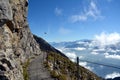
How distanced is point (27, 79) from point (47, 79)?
11.1 ft

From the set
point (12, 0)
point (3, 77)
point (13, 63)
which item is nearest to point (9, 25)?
point (12, 0)

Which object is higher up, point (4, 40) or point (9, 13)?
point (9, 13)

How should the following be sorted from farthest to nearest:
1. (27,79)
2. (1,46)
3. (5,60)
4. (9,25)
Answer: (27,79), (9,25), (1,46), (5,60)

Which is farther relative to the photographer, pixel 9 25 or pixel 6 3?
pixel 9 25

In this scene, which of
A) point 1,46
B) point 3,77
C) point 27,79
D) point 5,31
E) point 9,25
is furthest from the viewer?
point 27,79

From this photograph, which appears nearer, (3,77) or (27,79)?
(3,77)

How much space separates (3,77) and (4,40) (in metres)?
7.70

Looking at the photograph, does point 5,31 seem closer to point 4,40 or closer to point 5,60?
point 4,40

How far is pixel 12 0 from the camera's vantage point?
4375 cm

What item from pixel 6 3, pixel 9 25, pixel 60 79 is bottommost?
pixel 60 79

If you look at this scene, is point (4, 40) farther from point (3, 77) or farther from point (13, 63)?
point (3, 77)

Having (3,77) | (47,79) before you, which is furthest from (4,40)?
(47,79)

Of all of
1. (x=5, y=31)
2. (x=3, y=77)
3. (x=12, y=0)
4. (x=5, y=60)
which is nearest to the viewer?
(x=3, y=77)

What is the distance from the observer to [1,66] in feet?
97.9
